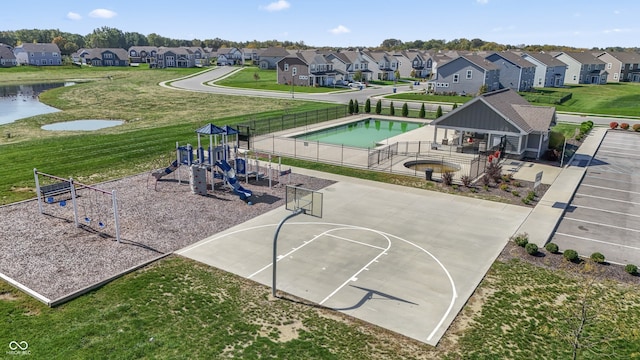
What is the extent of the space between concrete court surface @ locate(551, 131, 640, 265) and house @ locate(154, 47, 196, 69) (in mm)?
140760

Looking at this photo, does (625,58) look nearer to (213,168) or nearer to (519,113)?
(519,113)

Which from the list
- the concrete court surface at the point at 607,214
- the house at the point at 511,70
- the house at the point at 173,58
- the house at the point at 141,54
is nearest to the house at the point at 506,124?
the concrete court surface at the point at 607,214

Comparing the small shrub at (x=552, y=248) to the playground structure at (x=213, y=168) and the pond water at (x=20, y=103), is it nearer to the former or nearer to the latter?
the playground structure at (x=213, y=168)

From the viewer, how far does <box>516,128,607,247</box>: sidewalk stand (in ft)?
74.0

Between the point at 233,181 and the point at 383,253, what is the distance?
11268 millimetres

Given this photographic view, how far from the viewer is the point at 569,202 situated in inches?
1080

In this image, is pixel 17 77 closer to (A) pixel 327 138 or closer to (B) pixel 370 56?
(B) pixel 370 56

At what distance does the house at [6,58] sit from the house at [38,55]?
401 cm

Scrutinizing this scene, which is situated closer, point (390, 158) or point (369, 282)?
point (369, 282)

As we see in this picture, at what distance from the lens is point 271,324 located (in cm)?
1454

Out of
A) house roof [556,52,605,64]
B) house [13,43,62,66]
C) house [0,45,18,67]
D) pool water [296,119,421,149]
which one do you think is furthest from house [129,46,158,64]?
pool water [296,119,421,149]

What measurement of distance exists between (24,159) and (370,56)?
101604 mm

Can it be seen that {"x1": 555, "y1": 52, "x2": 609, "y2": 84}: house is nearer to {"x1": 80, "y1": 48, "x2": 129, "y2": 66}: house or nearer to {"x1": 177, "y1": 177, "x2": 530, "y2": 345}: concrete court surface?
{"x1": 177, "y1": 177, "x2": 530, "y2": 345}: concrete court surface

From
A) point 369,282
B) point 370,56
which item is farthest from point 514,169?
point 370,56
